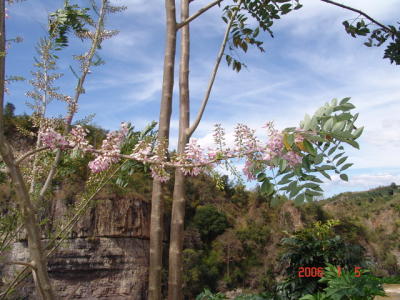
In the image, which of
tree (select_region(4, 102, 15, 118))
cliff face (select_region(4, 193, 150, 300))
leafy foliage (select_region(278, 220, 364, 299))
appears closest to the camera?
leafy foliage (select_region(278, 220, 364, 299))

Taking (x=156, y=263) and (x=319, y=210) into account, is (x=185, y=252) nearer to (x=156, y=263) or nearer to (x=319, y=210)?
(x=319, y=210)

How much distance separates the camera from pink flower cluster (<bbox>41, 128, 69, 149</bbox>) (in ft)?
3.86

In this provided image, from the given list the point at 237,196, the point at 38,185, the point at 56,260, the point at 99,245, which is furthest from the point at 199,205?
the point at 38,185

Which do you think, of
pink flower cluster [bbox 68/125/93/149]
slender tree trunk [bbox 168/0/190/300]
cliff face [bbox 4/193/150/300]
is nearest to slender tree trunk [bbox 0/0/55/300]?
pink flower cluster [bbox 68/125/93/149]

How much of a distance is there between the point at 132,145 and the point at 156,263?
60 centimetres

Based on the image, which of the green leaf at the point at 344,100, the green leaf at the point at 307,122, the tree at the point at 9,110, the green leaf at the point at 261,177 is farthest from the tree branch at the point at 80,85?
the tree at the point at 9,110

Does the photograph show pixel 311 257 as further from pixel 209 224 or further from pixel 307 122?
pixel 209 224

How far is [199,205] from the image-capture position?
9.62 m

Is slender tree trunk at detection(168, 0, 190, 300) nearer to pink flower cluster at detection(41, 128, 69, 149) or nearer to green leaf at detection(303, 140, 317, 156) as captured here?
pink flower cluster at detection(41, 128, 69, 149)

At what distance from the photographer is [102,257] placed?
7.34 meters

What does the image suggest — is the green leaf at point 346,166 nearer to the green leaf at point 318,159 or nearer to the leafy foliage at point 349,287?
the green leaf at point 318,159

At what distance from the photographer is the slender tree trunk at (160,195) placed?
1.64 m

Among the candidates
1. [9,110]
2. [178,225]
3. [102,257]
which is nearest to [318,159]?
[178,225]

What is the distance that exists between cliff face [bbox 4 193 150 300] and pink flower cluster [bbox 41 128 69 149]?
249 inches
